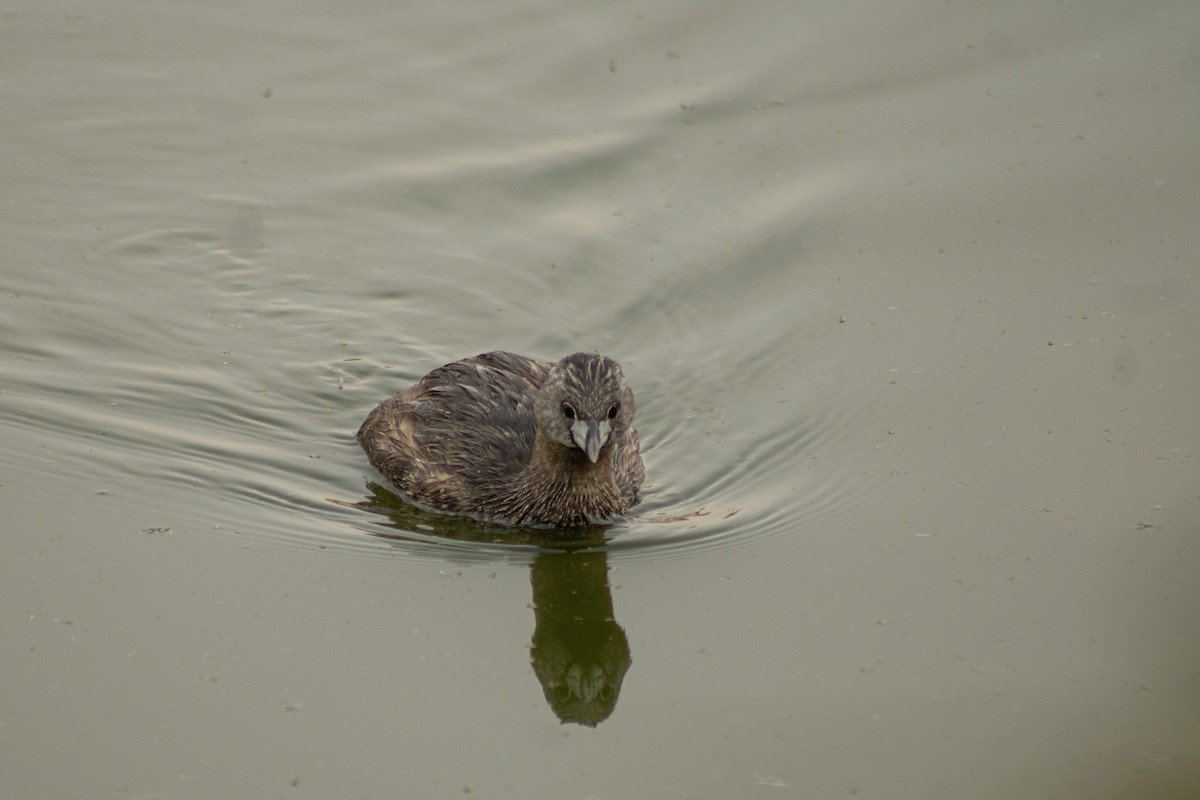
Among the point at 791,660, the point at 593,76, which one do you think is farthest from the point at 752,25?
the point at 791,660

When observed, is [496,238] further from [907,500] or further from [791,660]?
[791,660]

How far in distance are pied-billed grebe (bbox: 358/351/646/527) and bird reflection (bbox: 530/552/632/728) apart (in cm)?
47

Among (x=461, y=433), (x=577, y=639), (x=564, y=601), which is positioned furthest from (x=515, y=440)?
(x=577, y=639)

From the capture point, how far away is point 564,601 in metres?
8.54

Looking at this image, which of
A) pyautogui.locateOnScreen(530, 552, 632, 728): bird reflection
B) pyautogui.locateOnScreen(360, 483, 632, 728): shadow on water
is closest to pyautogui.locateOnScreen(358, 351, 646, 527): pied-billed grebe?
pyautogui.locateOnScreen(360, 483, 632, 728): shadow on water

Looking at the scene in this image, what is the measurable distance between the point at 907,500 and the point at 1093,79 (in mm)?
6154

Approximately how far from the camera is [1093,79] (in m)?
14.0

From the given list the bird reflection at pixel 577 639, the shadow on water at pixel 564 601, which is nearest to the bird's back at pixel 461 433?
the shadow on water at pixel 564 601

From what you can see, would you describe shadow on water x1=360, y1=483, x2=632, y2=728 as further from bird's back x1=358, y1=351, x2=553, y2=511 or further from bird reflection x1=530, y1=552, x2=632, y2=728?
bird's back x1=358, y1=351, x2=553, y2=511

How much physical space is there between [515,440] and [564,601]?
1.55 m

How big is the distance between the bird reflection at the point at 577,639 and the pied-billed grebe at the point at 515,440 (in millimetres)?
465

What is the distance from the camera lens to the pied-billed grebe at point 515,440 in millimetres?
8883

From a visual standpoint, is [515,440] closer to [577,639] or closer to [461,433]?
[461,433]

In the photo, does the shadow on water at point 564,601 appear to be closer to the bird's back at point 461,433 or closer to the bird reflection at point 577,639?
the bird reflection at point 577,639
